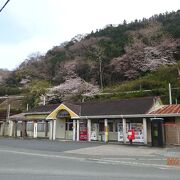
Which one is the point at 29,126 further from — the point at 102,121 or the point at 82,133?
the point at 102,121

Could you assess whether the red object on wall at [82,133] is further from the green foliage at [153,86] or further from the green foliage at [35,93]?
the green foliage at [35,93]

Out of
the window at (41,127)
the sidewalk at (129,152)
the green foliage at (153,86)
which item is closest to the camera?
the sidewalk at (129,152)

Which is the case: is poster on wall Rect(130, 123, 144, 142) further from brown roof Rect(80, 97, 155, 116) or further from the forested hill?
the forested hill

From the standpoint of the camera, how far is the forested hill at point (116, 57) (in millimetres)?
52750

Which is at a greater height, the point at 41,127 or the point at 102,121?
the point at 102,121

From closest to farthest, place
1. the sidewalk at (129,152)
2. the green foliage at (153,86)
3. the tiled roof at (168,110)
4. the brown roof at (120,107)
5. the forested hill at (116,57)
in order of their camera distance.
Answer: the sidewalk at (129,152), the tiled roof at (168,110), the brown roof at (120,107), the green foliage at (153,86), the forested hill at (116,57)

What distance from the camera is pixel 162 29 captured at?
57625 mm

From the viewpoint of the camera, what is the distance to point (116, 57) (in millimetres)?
57156

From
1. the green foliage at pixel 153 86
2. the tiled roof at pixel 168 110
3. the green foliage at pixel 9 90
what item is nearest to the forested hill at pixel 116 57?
the green foliage at pixel 153 86

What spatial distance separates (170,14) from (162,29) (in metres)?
15.8

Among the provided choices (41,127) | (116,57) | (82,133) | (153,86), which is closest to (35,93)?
(116,57)

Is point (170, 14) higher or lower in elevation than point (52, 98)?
higher

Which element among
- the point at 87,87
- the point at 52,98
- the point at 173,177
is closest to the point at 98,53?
the point at 87,87

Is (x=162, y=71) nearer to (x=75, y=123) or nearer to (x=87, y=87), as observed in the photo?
(x=87, y=87)
